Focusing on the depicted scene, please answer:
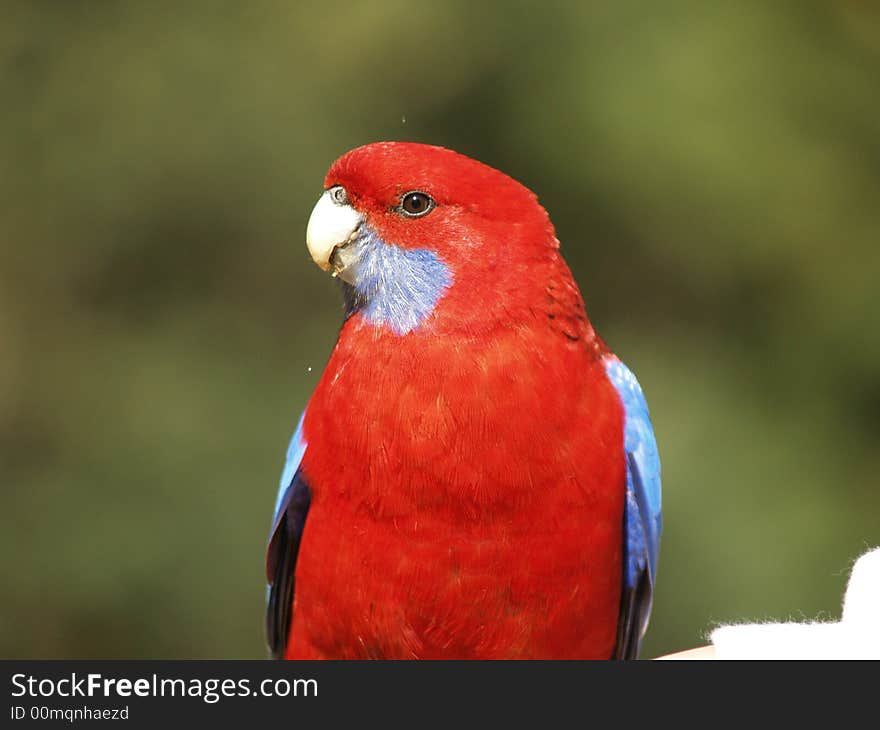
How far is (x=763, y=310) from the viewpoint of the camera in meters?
2.96

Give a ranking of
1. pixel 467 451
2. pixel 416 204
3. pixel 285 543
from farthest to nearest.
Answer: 1. pixel 285 543
2. pixel 416 204
3. pixel 467 451

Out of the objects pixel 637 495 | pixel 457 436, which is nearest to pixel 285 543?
pixel 457 436

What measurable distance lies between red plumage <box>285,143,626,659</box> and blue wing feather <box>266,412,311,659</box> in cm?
7

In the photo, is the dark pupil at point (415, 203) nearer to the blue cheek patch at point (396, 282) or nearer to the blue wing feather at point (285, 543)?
the blue cheek patch at point (396, 282)

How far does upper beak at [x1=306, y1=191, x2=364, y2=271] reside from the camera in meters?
1.74

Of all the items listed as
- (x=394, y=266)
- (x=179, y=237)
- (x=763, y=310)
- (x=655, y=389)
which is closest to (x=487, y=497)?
(x=394, y=266)

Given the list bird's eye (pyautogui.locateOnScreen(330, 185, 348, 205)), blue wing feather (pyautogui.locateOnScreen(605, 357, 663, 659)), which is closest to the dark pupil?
bird's eye (pyautogui.locateOnScreen(330, 185, 348, 205))

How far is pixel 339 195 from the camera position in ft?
5.77

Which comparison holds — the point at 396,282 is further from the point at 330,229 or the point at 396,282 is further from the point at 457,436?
the point at 457,436

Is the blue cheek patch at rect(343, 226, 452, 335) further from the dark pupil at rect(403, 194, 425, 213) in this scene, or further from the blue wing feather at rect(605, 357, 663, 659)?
the blue wing feather at rect(605, 357, 663, 659)

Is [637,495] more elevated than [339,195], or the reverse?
[339,195]

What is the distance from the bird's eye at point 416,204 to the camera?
1703mm

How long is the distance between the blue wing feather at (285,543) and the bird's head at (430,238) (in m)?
0.28

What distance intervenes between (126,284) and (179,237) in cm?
20
